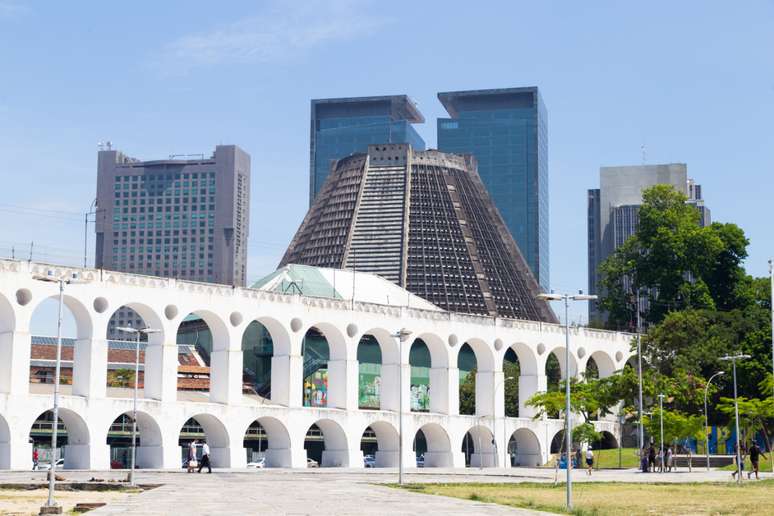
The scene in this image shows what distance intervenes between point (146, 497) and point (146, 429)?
38577 mm

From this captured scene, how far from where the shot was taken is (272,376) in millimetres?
83625

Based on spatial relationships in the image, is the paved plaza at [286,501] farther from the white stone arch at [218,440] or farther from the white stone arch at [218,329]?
the white stone arch at [218,329]

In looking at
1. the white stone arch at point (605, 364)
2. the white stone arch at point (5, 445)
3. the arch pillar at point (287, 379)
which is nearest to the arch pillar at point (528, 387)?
the white stone arch at point (605, 364)

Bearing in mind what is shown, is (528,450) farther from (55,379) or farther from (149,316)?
(55,379)

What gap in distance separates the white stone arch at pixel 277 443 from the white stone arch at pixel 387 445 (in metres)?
8.79

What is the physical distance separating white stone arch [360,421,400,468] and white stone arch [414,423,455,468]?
10.1 feet

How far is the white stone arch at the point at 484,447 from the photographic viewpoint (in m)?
95.9

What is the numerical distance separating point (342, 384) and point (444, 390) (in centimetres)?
1042

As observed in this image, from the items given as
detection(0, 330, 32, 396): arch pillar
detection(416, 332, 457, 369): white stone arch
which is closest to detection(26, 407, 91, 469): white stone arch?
detection(0, 330, 32, 396): arch pillar

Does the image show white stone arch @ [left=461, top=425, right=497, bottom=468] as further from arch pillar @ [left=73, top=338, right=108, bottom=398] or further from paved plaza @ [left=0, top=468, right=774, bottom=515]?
paved plaza @ [left=0, top=468, right=774, bottom=515]

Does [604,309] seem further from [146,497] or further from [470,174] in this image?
[146,497]

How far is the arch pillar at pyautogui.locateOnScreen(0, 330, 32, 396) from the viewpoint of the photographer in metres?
68.4

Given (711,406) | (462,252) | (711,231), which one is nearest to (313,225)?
(462,252)

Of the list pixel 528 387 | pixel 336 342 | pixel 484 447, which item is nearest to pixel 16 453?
pixel 336 342
